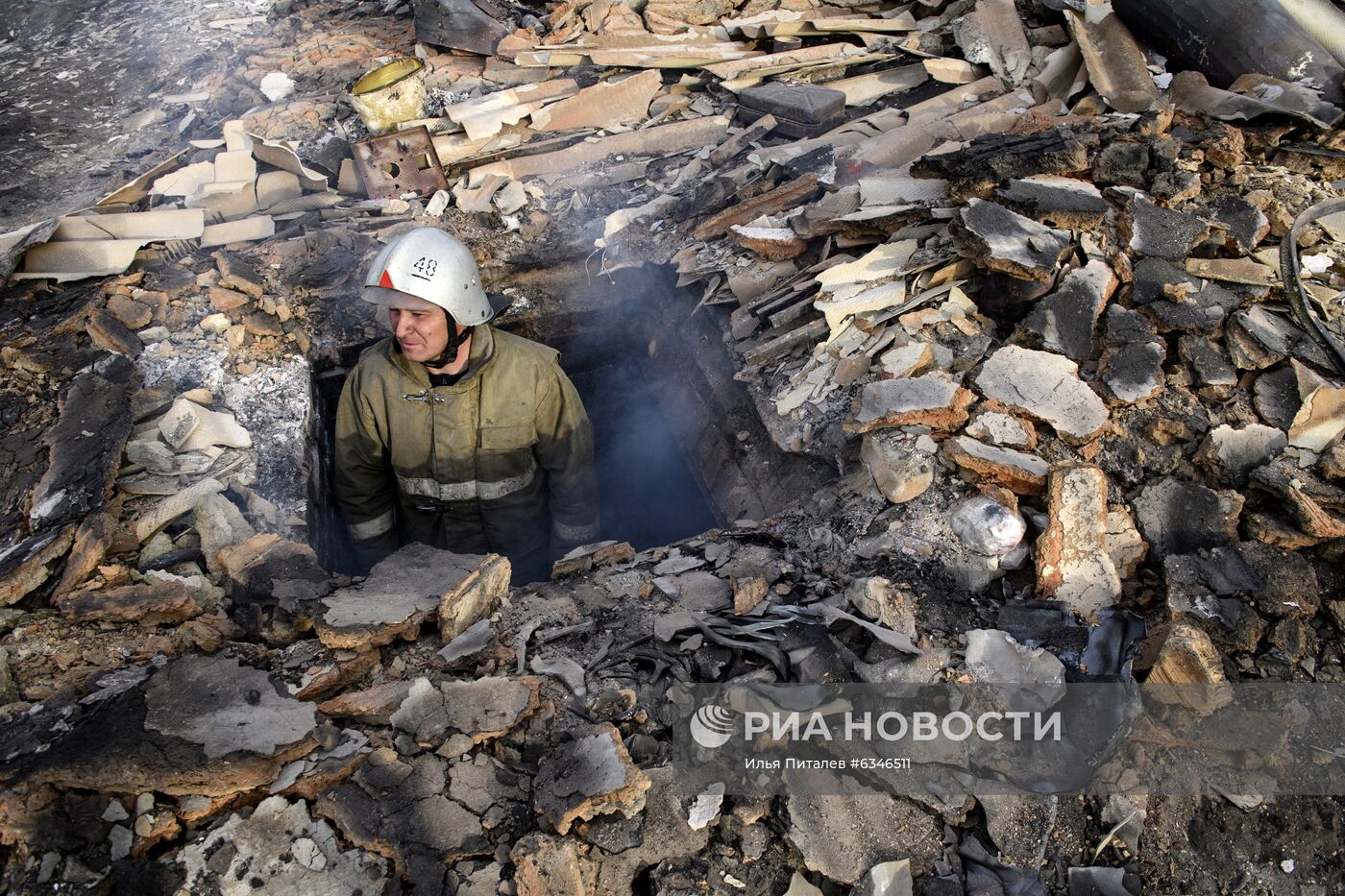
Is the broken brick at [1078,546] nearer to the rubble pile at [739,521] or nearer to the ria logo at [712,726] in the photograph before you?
the rubble pile at [739,521]

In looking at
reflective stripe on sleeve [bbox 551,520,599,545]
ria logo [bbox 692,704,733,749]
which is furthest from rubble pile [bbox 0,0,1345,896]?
reflective stripe on sleeve [bbox 551,520,599,545]

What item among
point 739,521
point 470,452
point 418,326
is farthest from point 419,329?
point 739,521

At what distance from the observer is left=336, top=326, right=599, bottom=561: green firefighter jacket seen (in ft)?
14.8

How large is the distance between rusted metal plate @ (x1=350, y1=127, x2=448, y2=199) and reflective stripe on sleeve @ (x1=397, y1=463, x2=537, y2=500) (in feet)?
8.02

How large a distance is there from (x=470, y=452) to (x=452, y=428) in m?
0.19

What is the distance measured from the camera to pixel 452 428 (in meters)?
4.59

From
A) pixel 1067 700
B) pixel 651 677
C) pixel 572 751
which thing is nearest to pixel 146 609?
pixel 572 751

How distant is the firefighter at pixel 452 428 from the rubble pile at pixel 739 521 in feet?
1.65

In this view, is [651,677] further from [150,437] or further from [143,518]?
[150,437]

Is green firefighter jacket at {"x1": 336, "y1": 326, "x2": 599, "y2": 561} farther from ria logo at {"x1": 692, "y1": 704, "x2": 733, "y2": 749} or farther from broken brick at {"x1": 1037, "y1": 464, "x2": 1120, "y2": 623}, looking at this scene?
broken brick at {"x1": 1037, "y1": 464, "x2": 1120, "y2": 623}

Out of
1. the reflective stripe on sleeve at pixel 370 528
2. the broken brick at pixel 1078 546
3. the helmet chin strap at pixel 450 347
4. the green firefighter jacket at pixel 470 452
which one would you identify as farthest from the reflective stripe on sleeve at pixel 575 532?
the broken brick at pixel 1078 546

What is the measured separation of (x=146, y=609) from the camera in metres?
3.02

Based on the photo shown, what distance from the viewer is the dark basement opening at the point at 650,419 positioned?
15.4ft

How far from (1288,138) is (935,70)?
2.59 meters
